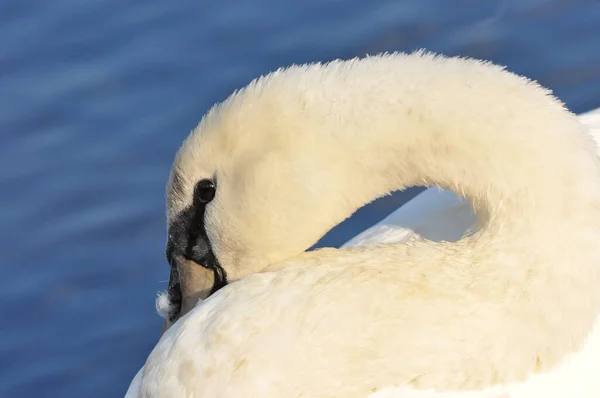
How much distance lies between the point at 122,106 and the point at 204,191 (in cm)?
292

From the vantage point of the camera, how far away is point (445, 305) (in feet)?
12.3

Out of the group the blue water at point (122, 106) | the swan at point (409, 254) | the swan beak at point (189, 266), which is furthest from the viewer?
the blue water at point (122, 106)

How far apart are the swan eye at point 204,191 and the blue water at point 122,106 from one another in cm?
183

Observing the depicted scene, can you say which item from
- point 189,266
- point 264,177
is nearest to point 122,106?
point 189,266

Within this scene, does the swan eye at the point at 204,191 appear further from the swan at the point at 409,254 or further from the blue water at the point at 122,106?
the blue water at the point at 122,106

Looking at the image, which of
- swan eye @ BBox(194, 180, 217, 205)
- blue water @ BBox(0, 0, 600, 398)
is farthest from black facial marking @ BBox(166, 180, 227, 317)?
blue water @ BBox(0, 0, 600, 398)

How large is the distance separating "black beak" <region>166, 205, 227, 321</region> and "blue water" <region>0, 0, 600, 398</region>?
1.58 meters

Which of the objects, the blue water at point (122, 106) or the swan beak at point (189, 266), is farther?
the blue water at point (122, 106)

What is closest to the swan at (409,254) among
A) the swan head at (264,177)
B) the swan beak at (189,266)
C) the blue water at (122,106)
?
the swan head at (264,177)

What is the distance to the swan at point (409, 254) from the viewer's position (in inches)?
144

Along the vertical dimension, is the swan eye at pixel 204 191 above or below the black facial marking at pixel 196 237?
above

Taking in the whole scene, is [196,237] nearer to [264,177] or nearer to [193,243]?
[193,243]

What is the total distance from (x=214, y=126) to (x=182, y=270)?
0.56 m

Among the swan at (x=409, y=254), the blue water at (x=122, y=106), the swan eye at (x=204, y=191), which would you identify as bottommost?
the swan at (x=409, y=254)
